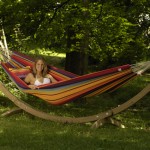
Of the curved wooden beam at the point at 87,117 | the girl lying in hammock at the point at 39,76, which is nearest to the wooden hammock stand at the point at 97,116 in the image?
the curved wooden beam at the point at 87,117

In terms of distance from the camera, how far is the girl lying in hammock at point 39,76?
5.27 m

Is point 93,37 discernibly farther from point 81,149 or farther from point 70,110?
point 81,149

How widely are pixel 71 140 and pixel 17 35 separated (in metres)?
3.81

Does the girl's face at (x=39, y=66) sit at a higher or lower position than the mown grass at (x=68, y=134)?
higher

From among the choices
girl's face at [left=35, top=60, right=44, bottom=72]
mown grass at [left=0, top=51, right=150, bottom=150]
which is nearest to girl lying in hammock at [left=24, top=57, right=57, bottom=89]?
girl's face at [left=35, top=60, right=44, bottom=72]

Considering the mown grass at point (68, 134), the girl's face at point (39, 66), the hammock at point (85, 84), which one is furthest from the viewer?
the girl's face at point (39, 66)

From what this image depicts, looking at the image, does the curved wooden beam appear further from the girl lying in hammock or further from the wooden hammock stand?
the girl lying in hammock

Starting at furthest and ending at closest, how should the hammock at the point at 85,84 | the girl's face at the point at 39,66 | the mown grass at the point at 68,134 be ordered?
the girl's face at the point at 39,66, the hammock at the point at 85,84, the mown grass at the point at 68,134

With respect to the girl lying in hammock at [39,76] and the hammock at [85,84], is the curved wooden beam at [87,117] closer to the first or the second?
the hammock at [85,84]

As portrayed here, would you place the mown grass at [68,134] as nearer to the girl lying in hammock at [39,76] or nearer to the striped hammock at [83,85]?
the striped hammock at [83,85]

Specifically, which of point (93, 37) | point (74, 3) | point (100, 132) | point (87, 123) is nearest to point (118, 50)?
point (93, 37)

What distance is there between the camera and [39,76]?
5398 millimetres

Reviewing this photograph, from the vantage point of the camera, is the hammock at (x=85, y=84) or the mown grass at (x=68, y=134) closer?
the mown grass at (x=68, y=134)

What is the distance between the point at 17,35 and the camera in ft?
23.8
